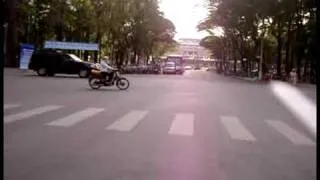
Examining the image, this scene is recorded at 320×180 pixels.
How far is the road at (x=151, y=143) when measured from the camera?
8.09 m

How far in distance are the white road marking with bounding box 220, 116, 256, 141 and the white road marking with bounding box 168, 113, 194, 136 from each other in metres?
0.79

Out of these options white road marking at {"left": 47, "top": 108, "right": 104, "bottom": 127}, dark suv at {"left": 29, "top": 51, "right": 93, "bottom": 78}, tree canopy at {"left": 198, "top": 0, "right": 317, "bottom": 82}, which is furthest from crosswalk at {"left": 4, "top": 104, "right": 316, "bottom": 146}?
tree canopy at {"left": 198, "top": 0, "right": 317, "bottom": 82}

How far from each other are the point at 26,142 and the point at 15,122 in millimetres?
3289

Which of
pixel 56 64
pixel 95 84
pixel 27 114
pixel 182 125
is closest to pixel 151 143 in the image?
pixel 182 125

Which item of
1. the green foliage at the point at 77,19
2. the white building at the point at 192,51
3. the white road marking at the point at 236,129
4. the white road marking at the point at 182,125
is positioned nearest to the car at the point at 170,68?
the green foliage at the point at 77,19

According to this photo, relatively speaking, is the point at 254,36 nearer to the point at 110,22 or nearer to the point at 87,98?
the point at 110,22

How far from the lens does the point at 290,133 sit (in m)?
13.6

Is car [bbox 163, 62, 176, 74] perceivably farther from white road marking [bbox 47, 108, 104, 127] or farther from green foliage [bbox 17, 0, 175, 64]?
white road marking [bbox 47, 108, 104, 127]

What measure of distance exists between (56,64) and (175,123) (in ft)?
95.0

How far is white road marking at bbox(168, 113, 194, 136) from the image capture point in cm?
1281

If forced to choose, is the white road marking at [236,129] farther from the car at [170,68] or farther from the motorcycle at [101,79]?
the car at [170,68]

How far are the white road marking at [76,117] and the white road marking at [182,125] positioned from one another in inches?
83.1

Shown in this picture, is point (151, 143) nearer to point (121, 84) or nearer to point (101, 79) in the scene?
point (101, 79)

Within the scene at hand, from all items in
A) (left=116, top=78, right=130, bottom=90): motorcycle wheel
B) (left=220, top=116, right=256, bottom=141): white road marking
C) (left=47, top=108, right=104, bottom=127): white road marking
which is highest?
(left=116, top=78, right=130, bottom=90): motorcycle wheel
